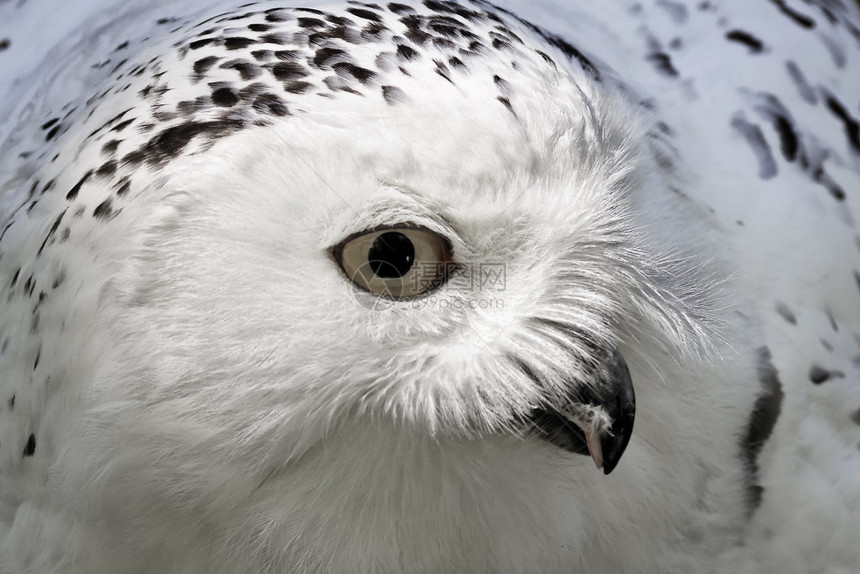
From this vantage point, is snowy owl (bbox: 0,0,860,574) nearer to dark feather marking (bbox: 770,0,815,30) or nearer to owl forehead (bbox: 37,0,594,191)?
owl forehead (bbox: 37,0,594,191)

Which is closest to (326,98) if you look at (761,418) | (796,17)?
(761,418)

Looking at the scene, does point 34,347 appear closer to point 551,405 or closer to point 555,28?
point 551,405

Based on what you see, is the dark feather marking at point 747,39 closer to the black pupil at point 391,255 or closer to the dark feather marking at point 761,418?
the dark feather marking at point 761,418

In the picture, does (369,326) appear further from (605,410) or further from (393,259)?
(605,410)

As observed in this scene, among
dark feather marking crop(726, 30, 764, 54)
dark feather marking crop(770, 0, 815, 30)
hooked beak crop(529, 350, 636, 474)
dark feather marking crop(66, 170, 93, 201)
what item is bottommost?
dark feather marking crop(66, 170, 93, 201)

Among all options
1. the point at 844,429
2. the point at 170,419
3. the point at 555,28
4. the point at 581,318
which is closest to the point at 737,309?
the point at 844,429

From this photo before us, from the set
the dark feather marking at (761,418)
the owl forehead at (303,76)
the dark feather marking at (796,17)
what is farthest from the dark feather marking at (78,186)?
the dark feather marking at (796,17)

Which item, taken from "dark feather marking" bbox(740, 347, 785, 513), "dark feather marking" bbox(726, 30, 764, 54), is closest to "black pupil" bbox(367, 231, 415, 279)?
"dark feather marking" bbox(740, 347, 785, 513)
